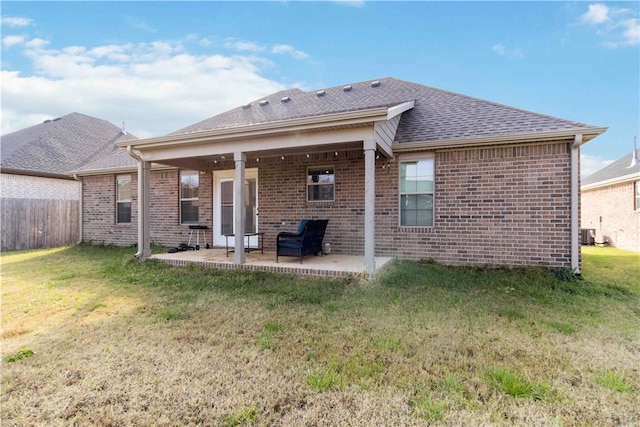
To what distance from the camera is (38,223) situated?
12383mm

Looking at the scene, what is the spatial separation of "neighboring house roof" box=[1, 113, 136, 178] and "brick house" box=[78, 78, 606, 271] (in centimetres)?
853

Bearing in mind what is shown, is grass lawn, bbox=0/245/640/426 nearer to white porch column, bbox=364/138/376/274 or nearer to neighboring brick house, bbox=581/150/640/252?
white porch column, bbox=364/138/376/274

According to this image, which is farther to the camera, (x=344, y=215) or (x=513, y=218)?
(x=344, y=215)

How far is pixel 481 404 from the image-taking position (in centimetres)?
237

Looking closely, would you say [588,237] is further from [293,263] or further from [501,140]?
[293,263]

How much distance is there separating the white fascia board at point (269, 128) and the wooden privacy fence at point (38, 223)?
799cm

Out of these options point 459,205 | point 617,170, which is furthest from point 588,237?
point 459,205

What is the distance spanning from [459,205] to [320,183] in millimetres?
3578

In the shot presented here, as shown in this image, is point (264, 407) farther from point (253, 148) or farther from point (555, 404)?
point (253, 148)

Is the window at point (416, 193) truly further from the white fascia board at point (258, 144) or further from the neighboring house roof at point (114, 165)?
the neighboring house roof at point (114, 165)

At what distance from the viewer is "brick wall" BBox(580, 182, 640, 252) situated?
11837 mm

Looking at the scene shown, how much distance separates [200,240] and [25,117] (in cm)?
2047

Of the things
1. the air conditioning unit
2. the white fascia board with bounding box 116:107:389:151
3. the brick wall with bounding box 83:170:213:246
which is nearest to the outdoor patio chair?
the white fascia board with bounding box 116:107:389:151

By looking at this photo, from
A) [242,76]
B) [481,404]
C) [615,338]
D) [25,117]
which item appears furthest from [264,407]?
[25,117]
